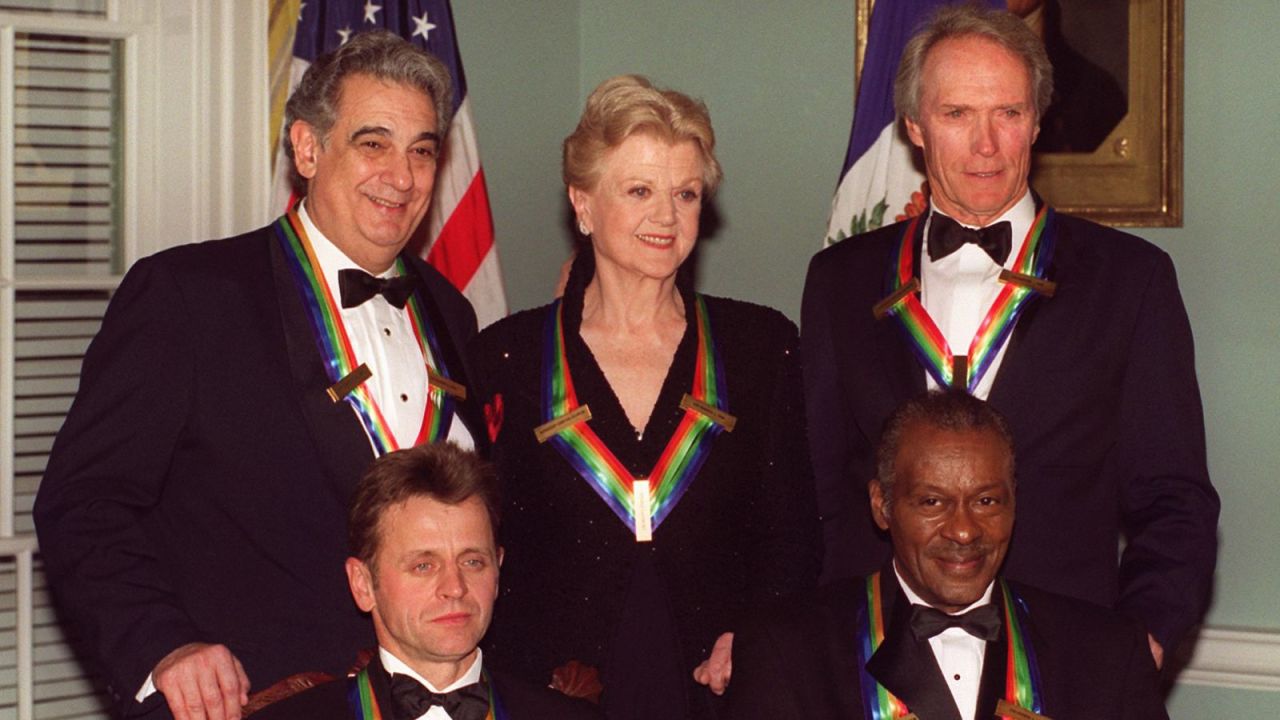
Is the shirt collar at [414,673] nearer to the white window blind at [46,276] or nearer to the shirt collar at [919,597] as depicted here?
the shirt collar at [919,597]

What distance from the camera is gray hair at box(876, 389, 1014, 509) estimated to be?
2951 millimetres

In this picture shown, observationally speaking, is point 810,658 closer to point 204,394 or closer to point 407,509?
point 407,509

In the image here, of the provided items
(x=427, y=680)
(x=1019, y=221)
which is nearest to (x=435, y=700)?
(x=427, y=680)

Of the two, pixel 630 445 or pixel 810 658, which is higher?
pixel 630 445

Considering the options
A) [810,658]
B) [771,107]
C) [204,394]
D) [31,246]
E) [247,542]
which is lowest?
[810,658]

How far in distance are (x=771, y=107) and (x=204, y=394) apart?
309 cm

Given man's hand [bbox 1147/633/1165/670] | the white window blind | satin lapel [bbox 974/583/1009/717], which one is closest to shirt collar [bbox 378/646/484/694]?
satin lapel [bbox 974/583/1009/717]

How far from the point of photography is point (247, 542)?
2.88 m

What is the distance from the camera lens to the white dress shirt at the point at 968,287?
124 inches

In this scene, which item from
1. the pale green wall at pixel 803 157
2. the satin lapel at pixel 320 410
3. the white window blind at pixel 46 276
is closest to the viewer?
the satin lapel at pixel 320 410

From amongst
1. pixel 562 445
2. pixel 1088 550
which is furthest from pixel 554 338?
pixel 1088 550

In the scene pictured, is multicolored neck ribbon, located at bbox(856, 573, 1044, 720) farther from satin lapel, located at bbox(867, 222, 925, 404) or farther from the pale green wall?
the pale green wall

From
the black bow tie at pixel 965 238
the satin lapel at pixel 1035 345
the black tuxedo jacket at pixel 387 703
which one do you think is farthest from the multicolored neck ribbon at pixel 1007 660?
the black bow tie at pixel 965 238

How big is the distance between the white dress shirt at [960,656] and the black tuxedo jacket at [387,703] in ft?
1.95
